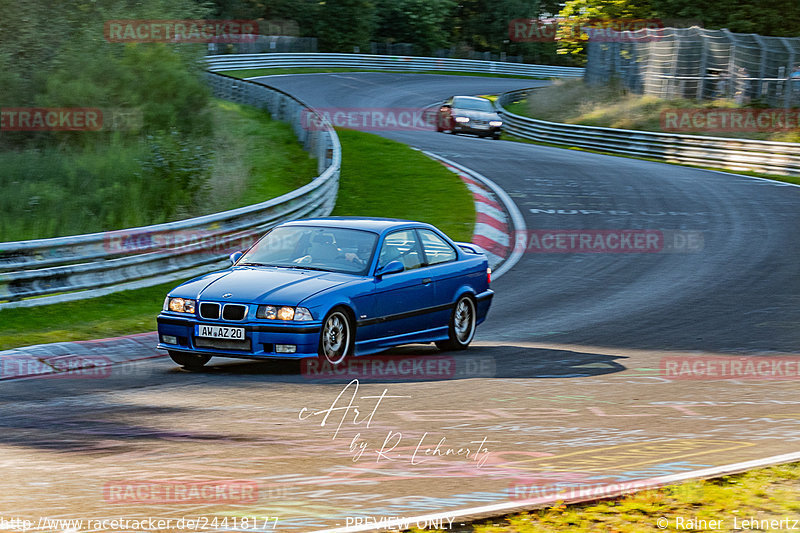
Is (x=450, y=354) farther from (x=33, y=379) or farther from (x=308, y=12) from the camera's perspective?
(x=308, y=12)

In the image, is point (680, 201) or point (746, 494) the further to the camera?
point (680, 201)

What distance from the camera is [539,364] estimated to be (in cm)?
949

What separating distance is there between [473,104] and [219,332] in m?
29.5

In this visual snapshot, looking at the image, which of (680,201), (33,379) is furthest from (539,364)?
(680,201)

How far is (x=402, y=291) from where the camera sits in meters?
9.94

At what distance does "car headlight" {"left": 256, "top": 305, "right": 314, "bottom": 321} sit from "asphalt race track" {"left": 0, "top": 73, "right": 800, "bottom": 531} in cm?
49

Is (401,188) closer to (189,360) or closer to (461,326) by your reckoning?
(461,326)

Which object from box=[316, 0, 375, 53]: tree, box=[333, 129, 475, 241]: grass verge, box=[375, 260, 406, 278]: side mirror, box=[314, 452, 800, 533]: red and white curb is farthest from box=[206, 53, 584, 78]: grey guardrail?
box=[314, 452, 800, 533]: red and white curb

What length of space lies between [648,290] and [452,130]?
77.9 ft

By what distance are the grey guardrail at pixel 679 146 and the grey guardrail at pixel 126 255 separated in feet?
50.7

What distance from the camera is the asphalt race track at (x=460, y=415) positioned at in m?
5.17
